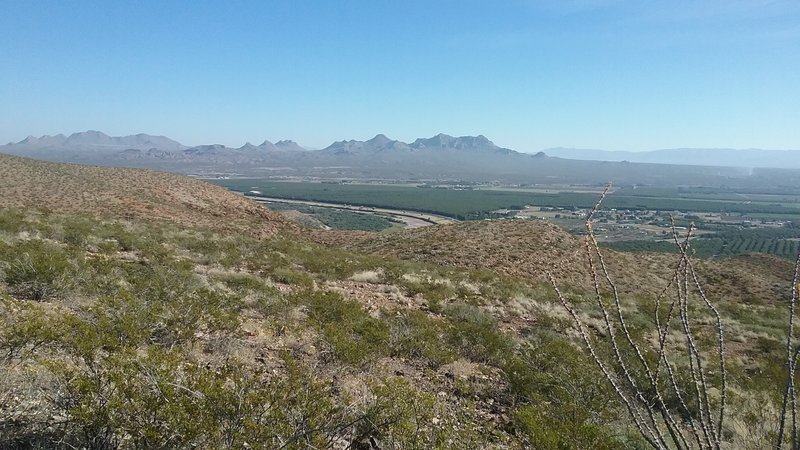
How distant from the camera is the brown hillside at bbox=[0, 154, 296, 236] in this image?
76.6ft

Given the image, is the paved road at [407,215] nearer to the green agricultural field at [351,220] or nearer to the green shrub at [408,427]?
the green agricultural field at [351,220]

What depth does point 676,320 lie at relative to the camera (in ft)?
43.2

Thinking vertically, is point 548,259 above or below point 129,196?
below

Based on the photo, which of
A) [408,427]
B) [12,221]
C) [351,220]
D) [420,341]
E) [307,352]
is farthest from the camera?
[351,220]

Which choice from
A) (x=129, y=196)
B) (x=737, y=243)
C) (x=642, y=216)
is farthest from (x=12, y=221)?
(x=642, y=216)

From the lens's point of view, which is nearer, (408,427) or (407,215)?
(408,427)

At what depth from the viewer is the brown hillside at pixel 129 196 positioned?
76.6 feet

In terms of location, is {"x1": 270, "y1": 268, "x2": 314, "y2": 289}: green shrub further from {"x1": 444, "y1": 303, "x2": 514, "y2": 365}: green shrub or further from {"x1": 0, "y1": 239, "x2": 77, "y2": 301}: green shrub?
{"x1": 0, "y1": 239, "x2": 77, "y2": 301}: green shrub

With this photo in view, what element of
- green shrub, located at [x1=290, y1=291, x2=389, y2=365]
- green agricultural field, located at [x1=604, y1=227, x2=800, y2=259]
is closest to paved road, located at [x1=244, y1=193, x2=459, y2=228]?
green agricultural field, located at [x1=604, y1=227, x2=800, y2=259]

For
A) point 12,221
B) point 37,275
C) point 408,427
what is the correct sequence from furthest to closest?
point 12,221, point 37,275, point 408,427

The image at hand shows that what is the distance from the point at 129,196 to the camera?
89.6ft

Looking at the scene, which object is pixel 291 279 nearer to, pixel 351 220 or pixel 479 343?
pixel 479 343

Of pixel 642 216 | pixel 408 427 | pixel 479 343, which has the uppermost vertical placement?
pixel 408 427

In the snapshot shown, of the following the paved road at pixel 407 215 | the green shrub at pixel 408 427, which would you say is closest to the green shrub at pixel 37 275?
the green shrub at pixel 408 427
